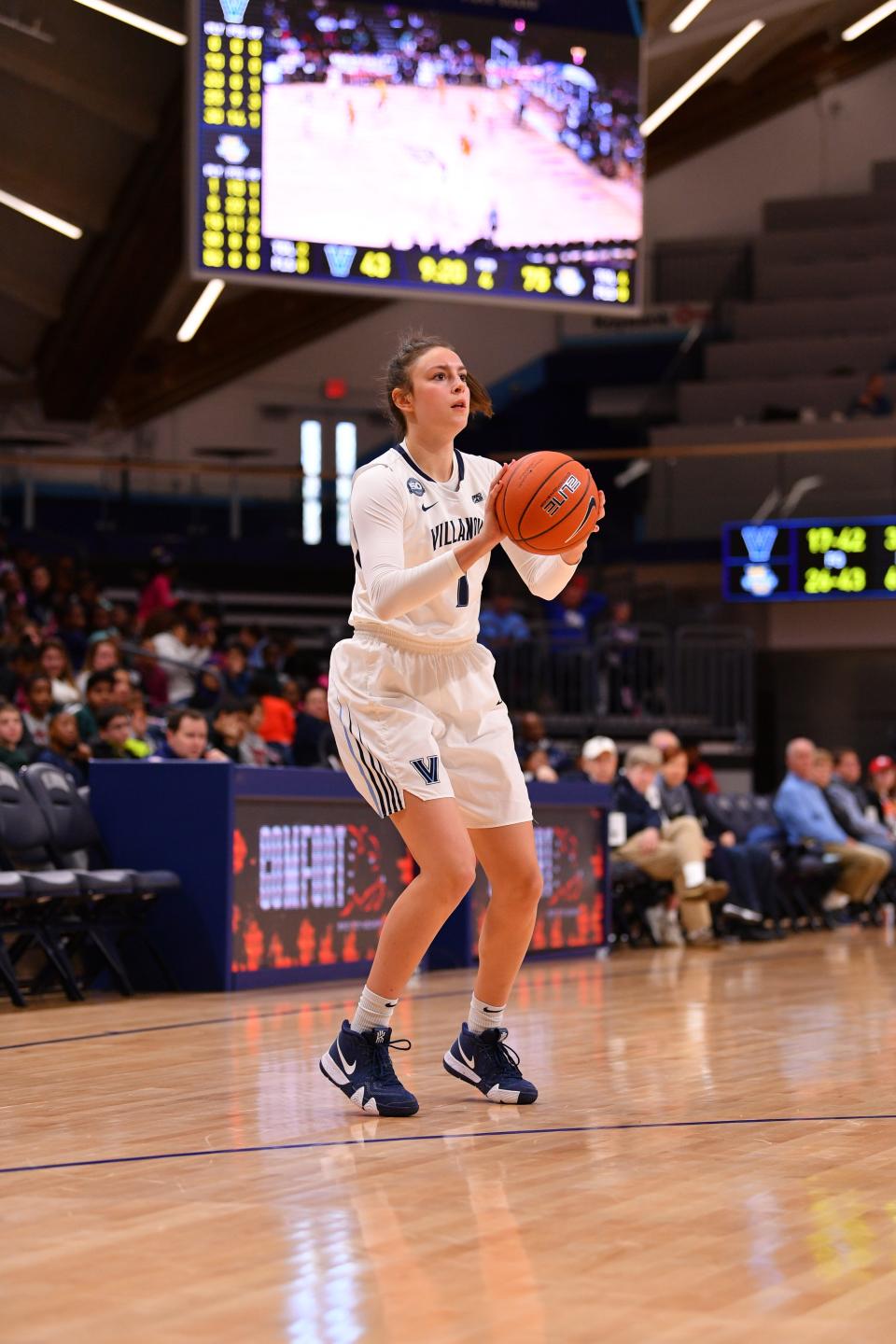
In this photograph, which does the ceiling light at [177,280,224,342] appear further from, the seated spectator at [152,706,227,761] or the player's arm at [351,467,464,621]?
the player's arm at [351,467,464,621]

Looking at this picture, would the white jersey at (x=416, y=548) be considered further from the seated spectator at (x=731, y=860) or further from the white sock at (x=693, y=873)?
the seated spectator at (x=731, y=860)

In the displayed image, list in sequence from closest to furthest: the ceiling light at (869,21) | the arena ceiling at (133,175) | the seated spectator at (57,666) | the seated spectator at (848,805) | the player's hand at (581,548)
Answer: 1. the player's hand at (581,548)
2. the seated spectator at (57,666)
3. the seated spectator at (848,805)
4. the arena ceiling at (133,175)
5. the ceiling light at (869,21)

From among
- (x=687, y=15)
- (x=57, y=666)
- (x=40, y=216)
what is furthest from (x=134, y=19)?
(x=57, y=666)

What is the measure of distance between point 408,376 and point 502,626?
1225 cm

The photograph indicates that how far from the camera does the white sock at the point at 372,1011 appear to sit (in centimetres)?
454

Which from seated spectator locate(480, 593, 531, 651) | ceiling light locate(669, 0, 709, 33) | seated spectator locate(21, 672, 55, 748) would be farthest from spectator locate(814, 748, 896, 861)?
ceiling light locate(669, 0, 709, 33)

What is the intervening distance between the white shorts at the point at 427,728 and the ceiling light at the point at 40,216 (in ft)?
50.0

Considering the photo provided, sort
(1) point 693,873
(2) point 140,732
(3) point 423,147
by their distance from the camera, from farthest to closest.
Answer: (3) point 423,147, (1) point 693,873, (2) point 140,732

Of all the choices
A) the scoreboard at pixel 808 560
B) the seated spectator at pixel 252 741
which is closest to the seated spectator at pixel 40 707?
the seated spectator at pixel 252 741

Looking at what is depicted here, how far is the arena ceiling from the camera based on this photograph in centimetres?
1573

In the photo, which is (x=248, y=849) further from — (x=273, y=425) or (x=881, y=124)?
(x=881, y=124)

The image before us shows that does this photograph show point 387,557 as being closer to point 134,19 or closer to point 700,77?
point 134,19

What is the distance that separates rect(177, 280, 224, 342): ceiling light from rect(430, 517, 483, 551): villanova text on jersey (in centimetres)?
1423

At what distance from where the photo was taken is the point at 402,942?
4.50 m
